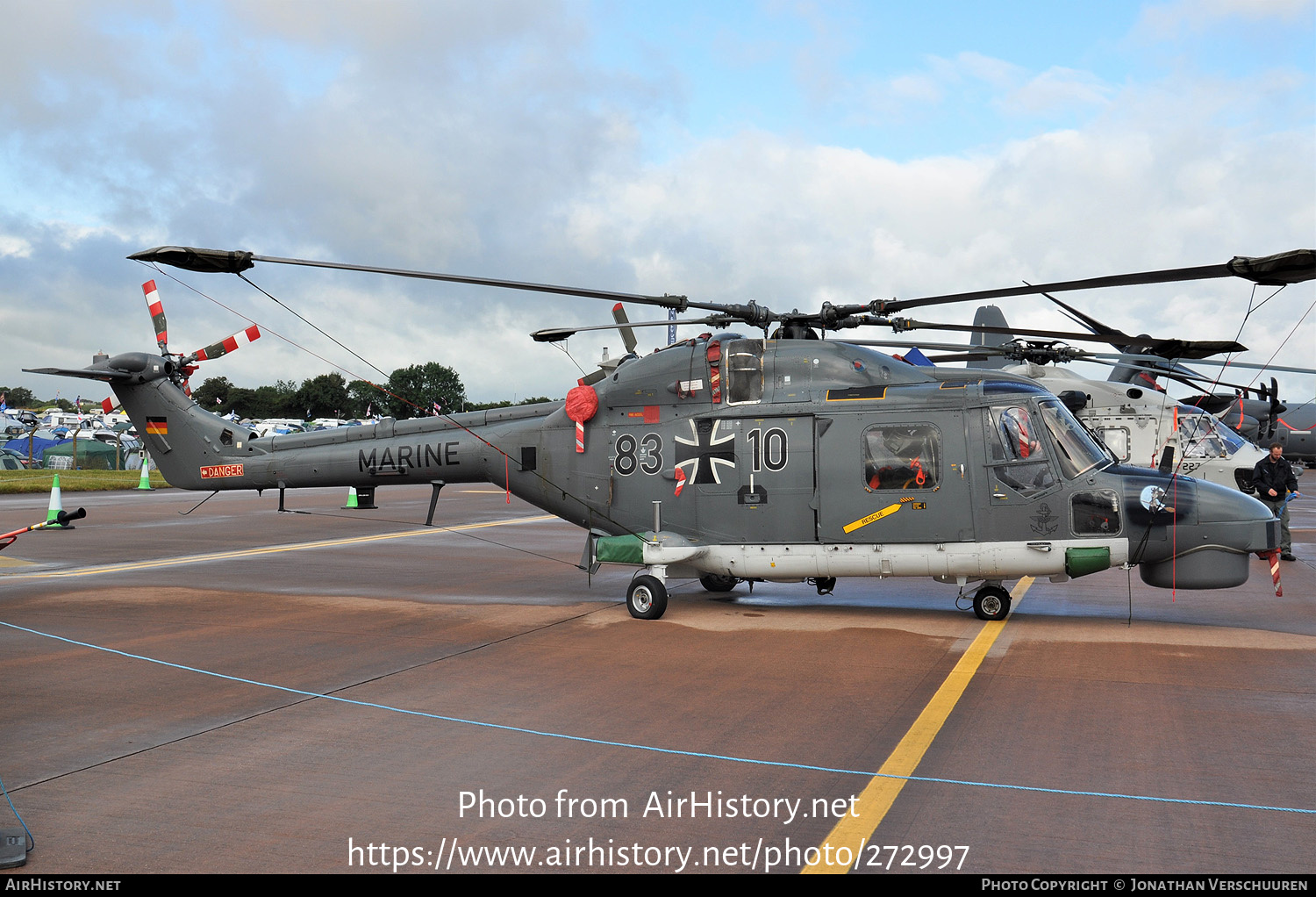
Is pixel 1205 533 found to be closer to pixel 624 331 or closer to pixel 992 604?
pixel 992 604

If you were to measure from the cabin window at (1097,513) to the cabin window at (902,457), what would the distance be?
1439 millimetres

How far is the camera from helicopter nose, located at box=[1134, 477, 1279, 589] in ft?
30.5

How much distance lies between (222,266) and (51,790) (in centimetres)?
551

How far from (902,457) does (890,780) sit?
17.6 ft

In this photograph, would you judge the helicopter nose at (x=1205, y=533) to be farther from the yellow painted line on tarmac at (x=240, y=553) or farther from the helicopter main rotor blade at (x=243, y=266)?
the yellow painted line on tarmac at (x=240, y=553)

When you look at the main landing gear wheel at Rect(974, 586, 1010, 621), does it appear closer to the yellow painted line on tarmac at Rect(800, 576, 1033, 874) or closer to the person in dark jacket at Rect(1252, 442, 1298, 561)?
the yellow painted line on tarmac at Rect(800, 576, 1033, 874)

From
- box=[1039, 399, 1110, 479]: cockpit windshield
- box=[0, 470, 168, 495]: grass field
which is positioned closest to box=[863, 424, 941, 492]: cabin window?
box=[1039, 399, 1110, 479]: cockpit windshield

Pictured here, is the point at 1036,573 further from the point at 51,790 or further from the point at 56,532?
the point at 56,532

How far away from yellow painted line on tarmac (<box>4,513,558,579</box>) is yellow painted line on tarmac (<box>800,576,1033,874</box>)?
12915mm

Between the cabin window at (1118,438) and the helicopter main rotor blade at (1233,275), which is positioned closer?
the helicopter main rotor blade at (1233,275)

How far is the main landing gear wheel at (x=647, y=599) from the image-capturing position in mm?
10422

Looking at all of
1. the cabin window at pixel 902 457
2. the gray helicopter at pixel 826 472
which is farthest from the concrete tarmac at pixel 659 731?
the cabin window at pixel 902 457

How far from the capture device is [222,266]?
9.05 metres

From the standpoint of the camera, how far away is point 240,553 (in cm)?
1697
